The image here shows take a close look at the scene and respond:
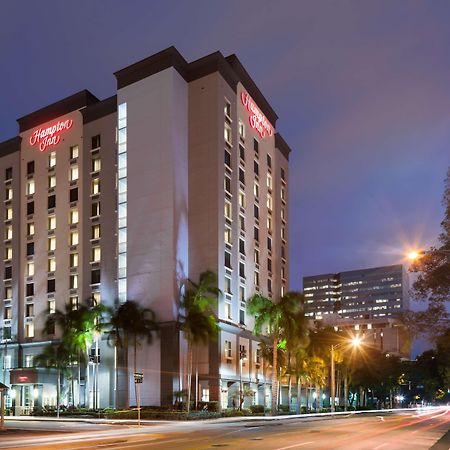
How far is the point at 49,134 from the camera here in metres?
84.8

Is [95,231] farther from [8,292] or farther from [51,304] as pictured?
[8,292]

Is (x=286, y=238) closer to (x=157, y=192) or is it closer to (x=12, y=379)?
(x=157, y=192)

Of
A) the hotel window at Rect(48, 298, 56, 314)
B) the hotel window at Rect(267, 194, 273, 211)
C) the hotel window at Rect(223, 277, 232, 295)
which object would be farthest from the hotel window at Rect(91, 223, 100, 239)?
the hotel window at Rect(267, 194, 273, 211)

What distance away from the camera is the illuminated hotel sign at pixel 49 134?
3276 inches

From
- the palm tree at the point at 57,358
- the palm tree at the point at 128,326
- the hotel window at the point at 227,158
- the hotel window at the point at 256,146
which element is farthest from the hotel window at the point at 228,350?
the hotel window at the point at 256,146

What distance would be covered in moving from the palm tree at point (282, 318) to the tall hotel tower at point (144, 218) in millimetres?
4783

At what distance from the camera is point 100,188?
77562mm

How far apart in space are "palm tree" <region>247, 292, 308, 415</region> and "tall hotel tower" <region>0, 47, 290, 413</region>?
188 inches

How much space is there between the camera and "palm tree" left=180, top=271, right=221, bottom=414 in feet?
203

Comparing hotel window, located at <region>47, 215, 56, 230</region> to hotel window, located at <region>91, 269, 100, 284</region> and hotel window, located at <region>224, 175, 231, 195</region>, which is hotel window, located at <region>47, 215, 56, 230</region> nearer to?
hotel window, located at <region>91, 269, 100, 284</region>

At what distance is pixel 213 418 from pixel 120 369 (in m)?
15.5

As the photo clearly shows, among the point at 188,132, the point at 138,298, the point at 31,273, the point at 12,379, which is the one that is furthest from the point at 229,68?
the point at 12,379

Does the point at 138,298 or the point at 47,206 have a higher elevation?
the point at 47,206

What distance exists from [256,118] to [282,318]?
1255 inches
